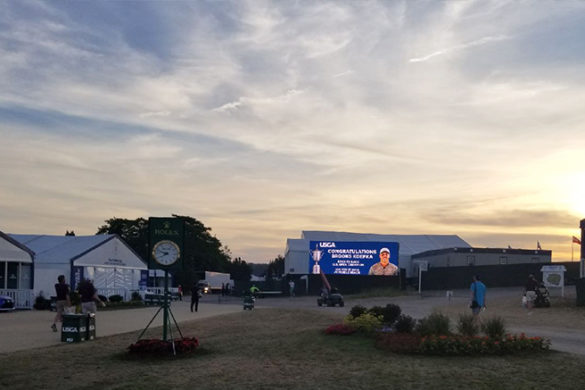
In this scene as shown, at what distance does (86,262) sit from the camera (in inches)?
1826

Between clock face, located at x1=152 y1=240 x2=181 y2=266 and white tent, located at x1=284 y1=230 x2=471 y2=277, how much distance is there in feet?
199

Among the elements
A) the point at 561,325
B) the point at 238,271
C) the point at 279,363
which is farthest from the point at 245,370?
the point at 238,271

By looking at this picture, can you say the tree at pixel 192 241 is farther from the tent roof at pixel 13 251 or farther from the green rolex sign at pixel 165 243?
the green rolex sign at pixel 165 243

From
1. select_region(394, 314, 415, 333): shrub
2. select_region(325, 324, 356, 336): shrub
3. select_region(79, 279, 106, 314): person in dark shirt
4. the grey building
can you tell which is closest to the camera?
select_region(394, 314, 415, 333): shrub

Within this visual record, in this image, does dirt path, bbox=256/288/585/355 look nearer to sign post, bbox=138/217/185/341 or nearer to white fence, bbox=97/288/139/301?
sign post, bbox=138/217/185/341

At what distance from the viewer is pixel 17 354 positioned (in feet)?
55.7

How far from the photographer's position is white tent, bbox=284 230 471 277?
262 feet

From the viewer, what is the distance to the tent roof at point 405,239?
86.7m

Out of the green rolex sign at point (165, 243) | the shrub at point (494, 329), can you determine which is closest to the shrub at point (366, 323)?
the shrub at point (494, 329)

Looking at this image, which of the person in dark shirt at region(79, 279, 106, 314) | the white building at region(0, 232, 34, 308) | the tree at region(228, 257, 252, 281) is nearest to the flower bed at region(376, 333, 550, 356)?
the person in dark shirt at region(79, 279, 106, 314)

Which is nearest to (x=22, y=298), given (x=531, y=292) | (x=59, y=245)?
(x=59, y=245)

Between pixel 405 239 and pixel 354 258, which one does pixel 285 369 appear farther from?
pixel 405 239

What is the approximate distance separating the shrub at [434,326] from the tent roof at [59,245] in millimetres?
32459

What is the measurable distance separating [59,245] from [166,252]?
32502 millimetres
